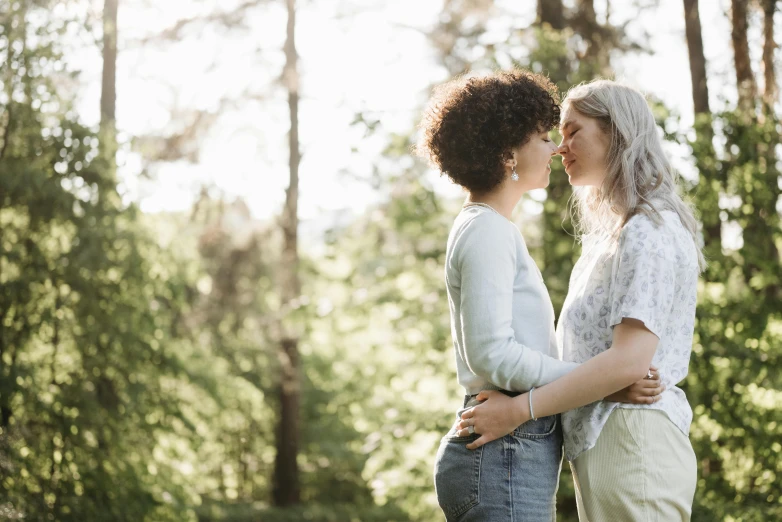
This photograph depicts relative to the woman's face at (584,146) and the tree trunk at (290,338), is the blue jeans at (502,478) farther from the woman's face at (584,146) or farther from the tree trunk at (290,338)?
the tree trunk at (290,338)

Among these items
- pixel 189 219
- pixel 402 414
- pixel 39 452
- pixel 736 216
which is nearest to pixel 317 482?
pixel 189 219

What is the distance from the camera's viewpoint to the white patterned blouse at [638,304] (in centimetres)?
208

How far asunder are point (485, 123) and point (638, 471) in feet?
3.21

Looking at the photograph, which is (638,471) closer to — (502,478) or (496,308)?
(502,478)

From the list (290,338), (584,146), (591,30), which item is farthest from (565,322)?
(290,338)

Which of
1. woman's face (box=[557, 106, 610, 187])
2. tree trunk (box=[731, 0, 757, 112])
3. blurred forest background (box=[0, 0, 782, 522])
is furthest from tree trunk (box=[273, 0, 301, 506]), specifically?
woman's face (box=[557, 106, 610, 187])

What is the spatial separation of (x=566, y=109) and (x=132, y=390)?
176 inches

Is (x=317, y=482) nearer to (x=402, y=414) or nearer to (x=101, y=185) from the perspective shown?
(x=402, y=414)

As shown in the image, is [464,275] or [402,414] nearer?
[464,275]

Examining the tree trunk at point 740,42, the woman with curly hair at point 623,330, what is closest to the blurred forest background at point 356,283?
the tree trunk at point 740,42

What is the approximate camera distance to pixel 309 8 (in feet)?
40.1

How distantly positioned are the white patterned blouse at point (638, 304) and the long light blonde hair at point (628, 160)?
58 mm

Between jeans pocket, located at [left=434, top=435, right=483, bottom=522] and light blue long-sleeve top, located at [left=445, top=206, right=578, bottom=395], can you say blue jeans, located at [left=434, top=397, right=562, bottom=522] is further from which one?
light blue long-sleeve top, located at [left=445, top=206, right=578, bottom=395]

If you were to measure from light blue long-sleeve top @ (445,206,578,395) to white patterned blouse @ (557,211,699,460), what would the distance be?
13cm
